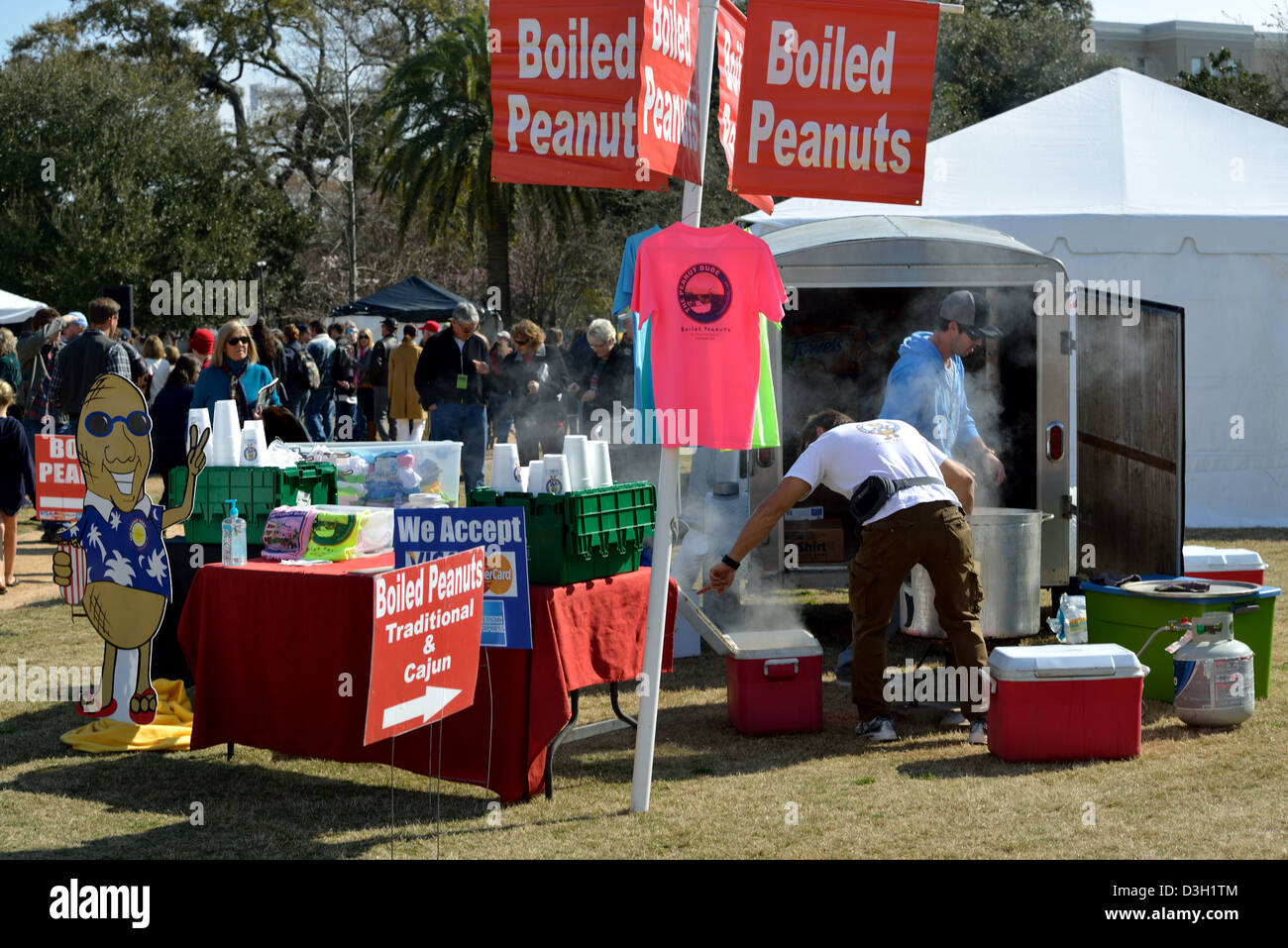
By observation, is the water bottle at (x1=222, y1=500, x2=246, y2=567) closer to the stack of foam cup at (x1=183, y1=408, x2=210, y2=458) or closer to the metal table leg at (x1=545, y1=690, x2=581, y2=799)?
the stack of foam cup at (x1=183, y1=408, x2=210, y2=458)

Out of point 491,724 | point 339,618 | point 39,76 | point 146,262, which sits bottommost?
point 491,724

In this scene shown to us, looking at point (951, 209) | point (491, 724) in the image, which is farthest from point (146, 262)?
point (491, 724)

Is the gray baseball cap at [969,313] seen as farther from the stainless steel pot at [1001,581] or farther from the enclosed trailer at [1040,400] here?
the enclosed trailer at [1040,400]

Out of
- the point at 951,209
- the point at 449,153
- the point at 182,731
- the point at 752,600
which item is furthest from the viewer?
the point at 449,153

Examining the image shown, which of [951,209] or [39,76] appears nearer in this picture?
[951,209]

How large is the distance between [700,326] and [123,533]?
298 cm

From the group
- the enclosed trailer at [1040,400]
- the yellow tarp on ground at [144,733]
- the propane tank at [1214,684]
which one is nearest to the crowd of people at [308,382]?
the yellow tarp on ground at [144,733]

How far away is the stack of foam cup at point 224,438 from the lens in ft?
21.1

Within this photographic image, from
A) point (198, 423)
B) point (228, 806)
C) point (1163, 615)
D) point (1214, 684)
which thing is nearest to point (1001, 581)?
point (1163, 615)

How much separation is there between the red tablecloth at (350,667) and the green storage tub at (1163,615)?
2639 mm
